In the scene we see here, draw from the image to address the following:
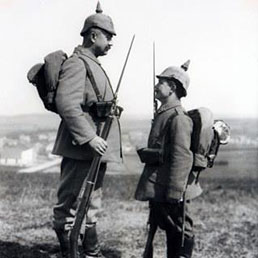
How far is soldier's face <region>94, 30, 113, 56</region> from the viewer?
2.98 metres

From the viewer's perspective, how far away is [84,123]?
9.29 ft

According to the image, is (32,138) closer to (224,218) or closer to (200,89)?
(200,89)

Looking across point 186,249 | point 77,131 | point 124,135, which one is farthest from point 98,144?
point 124,135

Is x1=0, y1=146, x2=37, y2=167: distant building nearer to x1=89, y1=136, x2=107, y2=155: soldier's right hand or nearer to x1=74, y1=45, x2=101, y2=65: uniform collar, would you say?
x1=74, y1=45, x2=101, y2=65: uniform collar

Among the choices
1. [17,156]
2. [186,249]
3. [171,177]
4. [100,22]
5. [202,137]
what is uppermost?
[100,22]

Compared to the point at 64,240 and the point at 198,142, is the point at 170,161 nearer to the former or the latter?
the point at 198,142

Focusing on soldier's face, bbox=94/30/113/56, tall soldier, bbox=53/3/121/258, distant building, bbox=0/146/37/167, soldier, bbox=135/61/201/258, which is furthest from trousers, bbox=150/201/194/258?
distant building, bbox=0/146/37/167

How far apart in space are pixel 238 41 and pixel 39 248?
2.51 meters

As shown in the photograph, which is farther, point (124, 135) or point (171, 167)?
point (124, 135)

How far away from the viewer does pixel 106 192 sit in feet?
18.0

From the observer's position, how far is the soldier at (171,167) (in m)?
3.01

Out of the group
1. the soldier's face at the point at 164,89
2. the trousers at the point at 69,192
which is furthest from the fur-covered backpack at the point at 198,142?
the trousers at the point at 69,192

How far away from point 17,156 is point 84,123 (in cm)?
214

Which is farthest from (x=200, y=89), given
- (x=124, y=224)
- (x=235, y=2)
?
(x=124, y=224)
